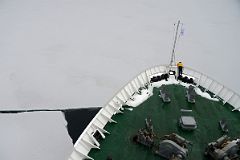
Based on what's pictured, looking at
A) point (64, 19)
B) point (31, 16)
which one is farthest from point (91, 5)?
point (31, 16)

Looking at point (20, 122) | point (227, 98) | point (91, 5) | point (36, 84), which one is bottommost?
point (20, 122)

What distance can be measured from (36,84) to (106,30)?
3146 millimetres

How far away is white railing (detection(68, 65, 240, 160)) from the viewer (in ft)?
13.1

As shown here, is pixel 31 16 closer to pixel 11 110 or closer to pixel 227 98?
pixel 11 110

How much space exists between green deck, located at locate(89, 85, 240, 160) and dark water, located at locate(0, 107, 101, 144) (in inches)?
42.7

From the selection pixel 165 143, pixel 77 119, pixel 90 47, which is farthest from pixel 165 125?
pixel 90 47

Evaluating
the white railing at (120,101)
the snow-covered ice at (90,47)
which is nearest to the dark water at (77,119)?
the snow-covered ice at (90,47)

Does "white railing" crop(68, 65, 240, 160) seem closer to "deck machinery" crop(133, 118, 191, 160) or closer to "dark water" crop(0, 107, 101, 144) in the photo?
"deck machinery" crop(133, 118, 191, 160)

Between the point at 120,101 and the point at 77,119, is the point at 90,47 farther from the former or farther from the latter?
the point at 120,101

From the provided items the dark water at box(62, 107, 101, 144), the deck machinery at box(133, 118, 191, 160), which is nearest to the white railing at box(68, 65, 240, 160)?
the deck machinery at box(133, 118, 191, 160)

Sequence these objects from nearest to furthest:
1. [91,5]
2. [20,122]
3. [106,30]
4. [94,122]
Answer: [94,122] < [20,122] < [106,30] < [91,5]

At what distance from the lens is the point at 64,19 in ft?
30.3

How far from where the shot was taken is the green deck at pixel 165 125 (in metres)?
3.97

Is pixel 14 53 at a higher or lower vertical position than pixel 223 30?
lower
